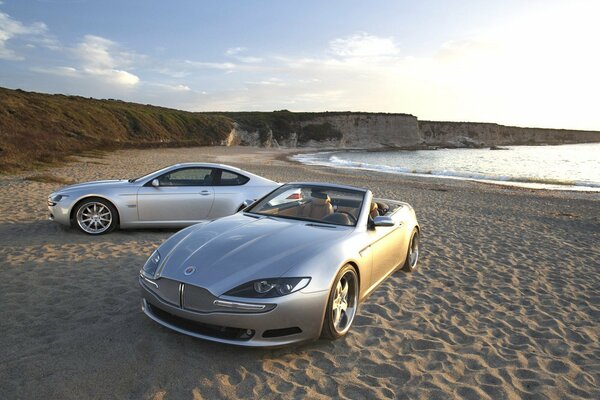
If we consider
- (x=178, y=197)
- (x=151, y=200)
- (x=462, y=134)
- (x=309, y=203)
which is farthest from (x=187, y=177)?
(x=462, y=134)

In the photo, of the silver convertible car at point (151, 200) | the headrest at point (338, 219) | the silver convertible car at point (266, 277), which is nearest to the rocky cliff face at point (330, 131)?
the silver convertible car at point (151, 200)

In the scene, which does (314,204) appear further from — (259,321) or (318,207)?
(259,321)

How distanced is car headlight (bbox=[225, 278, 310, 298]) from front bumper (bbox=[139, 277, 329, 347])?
0.05 m

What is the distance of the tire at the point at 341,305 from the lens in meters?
3.79

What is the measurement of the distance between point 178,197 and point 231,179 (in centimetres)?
109

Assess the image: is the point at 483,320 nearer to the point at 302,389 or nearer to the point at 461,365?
the point at 461,365

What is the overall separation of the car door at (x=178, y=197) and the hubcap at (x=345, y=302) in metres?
4.44

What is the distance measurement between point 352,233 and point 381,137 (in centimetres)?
12292

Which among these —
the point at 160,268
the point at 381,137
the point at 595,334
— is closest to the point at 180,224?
the point at 160,268

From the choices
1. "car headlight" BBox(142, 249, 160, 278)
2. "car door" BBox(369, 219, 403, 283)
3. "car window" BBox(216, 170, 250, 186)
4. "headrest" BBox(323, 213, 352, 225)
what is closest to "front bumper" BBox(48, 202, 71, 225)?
"car window" BBox(216, 170, 250, 186)

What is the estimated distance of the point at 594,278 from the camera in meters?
6.72

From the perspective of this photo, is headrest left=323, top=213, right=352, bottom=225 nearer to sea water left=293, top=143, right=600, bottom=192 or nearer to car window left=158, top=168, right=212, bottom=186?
car window left=158, top=168, right=212, bottom=186

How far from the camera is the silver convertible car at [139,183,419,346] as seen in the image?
3398 mm

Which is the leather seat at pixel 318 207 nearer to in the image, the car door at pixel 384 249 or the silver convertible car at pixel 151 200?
the car door at pixel 384 249
